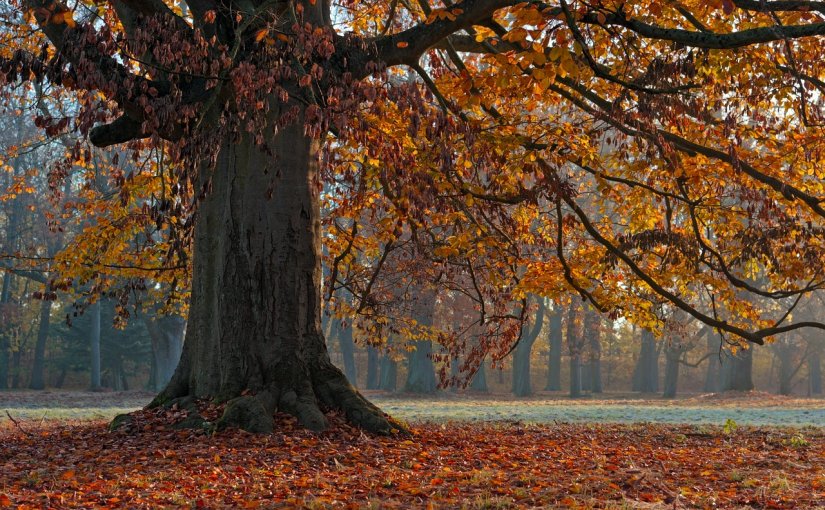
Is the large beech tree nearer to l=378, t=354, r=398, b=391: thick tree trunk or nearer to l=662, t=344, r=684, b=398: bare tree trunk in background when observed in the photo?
l=662, t=344, r=684, b=398: bare tree trunk in background

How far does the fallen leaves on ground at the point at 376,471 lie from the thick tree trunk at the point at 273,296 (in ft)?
1.41

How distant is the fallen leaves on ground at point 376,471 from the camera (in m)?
5.26

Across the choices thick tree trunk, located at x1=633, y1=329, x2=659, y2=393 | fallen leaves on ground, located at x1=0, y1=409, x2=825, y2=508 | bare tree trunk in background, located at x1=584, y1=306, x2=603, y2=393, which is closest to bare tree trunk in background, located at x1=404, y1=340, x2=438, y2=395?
bare tree trunk in background, located at x1=584, y1=306, x2=603, y2=393

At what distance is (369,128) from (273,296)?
2482 mm

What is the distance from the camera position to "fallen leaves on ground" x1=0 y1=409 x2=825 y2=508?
5.26 meters

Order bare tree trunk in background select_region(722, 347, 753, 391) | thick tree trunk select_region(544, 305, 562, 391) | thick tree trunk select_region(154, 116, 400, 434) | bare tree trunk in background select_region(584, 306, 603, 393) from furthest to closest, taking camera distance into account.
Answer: thick tree trunk select_region(544, 305, 562, 391) < bare tree trunk in background select_region(584, 306, 603, 393) < bare tree trunk in background select_region(722, 347, 753, 391) < thick tree trunk select_region(154, 116, 400, 434)

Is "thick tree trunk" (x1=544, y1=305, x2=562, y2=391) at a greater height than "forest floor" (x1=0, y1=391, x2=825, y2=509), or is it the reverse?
"thick tree trunk" (x1=544, y1=305, x2=562, y2=391)

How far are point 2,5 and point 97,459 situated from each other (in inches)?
436

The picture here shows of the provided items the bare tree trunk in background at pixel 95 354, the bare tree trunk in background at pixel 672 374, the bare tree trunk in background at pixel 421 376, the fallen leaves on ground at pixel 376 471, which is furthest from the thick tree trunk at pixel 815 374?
the fallen leaves on ground at pixel 376 471

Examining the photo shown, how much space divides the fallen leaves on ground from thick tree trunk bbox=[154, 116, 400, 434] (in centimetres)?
43

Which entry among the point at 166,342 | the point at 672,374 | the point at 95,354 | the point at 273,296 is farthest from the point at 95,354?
the point at 273,296

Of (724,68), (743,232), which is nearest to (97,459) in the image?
(724,68)

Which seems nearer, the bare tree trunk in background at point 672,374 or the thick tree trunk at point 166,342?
the thick tree trunk at point 166,342

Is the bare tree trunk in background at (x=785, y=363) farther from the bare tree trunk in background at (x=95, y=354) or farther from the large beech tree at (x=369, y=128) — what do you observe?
the large beech tree at (x=369, y=128)
